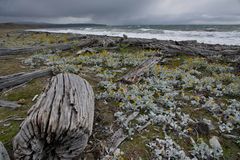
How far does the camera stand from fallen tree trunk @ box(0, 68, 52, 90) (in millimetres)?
6895

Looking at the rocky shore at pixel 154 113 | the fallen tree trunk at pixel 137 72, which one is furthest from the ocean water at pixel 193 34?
the rocky shore at pixel 154 113

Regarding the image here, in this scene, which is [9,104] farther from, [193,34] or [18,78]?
[193,34]

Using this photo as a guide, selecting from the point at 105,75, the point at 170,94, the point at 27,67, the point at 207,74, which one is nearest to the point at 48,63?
the point at 27,67

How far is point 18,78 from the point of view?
7.27 meters

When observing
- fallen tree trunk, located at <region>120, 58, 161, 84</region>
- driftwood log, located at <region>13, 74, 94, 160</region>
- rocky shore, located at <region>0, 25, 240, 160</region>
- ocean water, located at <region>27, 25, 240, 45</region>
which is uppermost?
driftwood log, located at <region>13, 74, 94, 160</region>

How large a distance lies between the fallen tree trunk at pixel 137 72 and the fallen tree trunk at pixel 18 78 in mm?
2705

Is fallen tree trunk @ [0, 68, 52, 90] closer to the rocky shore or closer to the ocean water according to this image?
the rocky shore

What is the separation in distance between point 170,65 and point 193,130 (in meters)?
5.73

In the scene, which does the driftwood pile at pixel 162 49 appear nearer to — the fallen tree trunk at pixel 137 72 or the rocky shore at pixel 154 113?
the fallen tree trunk at pixel 137 72

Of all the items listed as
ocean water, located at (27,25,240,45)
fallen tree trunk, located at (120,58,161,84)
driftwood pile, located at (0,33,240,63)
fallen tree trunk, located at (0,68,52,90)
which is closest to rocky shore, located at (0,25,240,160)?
fallen tree trunk, located at (120,58,161,84)

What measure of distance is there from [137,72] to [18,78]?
3916 millimetres

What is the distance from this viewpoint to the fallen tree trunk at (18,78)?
22.6 ft

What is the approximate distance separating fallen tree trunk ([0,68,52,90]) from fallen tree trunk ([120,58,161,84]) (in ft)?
8.88

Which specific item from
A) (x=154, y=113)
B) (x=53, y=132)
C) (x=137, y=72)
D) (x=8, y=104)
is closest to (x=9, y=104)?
(x=8, y=104)
